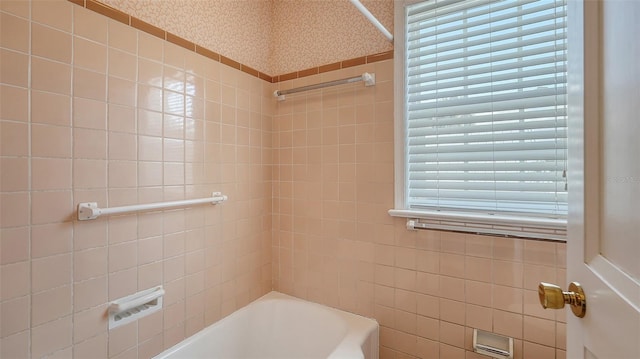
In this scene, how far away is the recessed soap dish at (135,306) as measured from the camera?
115 centimetres

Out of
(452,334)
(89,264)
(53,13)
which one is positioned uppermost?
(53,13)

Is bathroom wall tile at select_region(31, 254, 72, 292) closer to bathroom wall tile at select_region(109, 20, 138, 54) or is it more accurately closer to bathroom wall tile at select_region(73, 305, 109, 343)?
bathroom wall tile at select_region(73, 305, 109, 343)

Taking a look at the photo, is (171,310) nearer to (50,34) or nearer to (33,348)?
(33,348)

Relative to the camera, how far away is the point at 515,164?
4.25ft

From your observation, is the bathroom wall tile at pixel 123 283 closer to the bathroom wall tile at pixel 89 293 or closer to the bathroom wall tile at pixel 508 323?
the bathroom wall tile at pixel 89 293

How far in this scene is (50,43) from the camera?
992mm

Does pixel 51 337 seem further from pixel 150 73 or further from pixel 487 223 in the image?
pixel 487 223

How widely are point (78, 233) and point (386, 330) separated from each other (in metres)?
1.52

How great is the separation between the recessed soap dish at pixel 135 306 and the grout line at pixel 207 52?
115 centimetres

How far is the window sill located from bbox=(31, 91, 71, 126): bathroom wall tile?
4.75ft

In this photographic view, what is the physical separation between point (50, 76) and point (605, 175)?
1.57 meters

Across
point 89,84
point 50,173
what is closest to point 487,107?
point 89,84

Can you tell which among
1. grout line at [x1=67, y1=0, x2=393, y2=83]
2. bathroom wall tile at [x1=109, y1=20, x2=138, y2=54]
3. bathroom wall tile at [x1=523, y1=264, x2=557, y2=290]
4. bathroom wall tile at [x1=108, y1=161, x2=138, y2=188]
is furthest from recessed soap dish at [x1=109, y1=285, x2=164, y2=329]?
bathroom wall tile at [x1=523, y1=264, x2=557, y2=290]

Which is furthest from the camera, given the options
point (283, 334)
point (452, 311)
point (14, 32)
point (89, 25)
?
point (283, 334)
